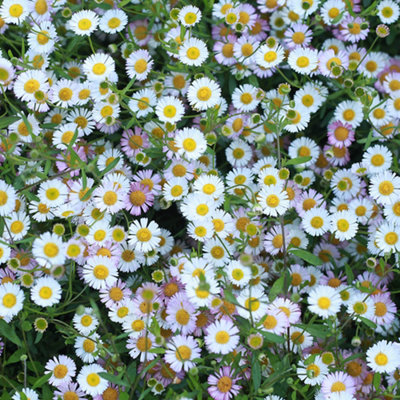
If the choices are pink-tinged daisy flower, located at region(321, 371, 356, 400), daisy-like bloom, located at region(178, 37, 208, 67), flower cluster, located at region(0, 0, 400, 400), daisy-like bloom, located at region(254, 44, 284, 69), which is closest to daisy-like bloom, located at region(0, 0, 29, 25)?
flower cluster, located at region(0, 0, 400, 400)

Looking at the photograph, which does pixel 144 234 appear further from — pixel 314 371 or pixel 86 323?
pixel 314 371

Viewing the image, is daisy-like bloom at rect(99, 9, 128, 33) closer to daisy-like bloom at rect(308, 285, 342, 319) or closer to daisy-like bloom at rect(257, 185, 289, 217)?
daisy-like bloom at rect(257, 185, 289, 217)

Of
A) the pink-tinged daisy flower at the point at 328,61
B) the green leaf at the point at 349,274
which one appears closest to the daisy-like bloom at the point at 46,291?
the green leaf at the point at 349,274

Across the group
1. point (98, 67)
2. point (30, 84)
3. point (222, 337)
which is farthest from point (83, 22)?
point (222, 337)

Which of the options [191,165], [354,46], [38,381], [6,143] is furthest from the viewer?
[354,46]

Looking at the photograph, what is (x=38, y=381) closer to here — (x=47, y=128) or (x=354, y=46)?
(x=47, y=128)

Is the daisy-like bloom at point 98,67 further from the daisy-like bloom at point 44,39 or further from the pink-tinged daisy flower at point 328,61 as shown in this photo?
the pink-tinged daisy flower at point 328,61

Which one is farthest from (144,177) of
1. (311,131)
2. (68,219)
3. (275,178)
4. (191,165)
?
(311,131)
